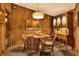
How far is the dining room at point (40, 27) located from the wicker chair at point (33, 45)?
19mm

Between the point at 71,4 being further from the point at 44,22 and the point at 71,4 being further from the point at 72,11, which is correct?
the point at 44,22

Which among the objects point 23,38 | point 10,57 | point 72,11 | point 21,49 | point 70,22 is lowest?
point 10,57

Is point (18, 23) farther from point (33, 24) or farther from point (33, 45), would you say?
point (33, 45)

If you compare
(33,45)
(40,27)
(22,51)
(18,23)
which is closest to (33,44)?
(33,45)

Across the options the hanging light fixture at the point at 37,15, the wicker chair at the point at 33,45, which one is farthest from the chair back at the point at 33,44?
the hanging light fixture at the point at 37,15

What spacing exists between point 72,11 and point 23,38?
3.39 feet

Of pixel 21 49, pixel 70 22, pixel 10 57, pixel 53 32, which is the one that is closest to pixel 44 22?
pixel 53 32

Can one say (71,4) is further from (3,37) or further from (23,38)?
(3,37)

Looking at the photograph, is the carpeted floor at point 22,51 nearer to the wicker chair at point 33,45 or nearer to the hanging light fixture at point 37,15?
the wicker chair at point 33,45

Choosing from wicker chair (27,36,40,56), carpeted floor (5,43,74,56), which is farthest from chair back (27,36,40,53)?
carpeted floor (5,43,74,56)

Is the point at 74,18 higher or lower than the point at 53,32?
higher

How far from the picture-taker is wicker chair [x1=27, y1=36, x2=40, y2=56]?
2.66 metres

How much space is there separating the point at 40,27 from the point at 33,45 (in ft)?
1.23

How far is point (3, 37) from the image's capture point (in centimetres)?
262
